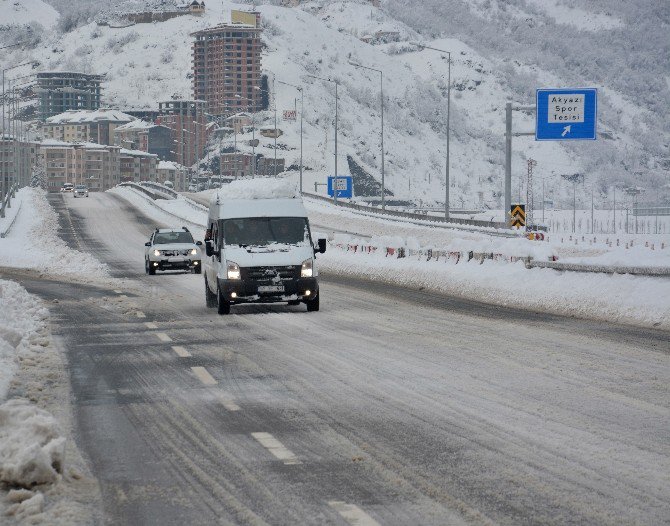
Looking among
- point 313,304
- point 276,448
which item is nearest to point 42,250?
point 313,304

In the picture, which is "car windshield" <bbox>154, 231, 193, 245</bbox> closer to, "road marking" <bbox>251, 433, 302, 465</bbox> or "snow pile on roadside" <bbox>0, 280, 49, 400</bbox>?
"snow pile on roadside" <bbox>0, 280, 49, 400</bbox>

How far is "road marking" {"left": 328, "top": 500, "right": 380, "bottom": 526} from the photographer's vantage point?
691cm

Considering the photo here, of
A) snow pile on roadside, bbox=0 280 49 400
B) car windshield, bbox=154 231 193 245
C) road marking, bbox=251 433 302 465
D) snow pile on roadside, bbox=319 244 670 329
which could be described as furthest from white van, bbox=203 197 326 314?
car windshield, bbox=154 231 193 245

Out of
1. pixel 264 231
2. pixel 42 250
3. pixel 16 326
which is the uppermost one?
pixel 264 231

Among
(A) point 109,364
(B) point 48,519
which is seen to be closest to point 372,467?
(B) point 48,519

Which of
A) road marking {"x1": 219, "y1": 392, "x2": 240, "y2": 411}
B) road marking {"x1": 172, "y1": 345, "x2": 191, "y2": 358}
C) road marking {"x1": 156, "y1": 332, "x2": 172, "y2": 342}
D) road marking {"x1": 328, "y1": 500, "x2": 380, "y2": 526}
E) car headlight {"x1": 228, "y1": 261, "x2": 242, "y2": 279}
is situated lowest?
road marking {"x1": 156, "y1": 332, "x2": 172, "y2": 342}

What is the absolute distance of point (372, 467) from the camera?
845cm

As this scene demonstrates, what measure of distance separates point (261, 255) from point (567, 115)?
2780 cm

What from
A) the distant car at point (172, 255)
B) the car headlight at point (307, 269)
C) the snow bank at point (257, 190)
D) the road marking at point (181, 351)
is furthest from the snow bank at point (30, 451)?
the distant car at point (172, 255)

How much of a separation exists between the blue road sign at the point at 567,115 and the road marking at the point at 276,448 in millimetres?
40047

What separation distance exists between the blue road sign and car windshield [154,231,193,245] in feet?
47.8

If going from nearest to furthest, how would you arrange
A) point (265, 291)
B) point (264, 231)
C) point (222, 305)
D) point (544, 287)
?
point (222, 305) → point (265, 291) → point (264, 231) → point (544, 287)

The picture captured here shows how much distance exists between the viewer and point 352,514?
23.3 feet

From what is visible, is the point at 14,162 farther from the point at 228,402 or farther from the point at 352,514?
the point at 352,514
